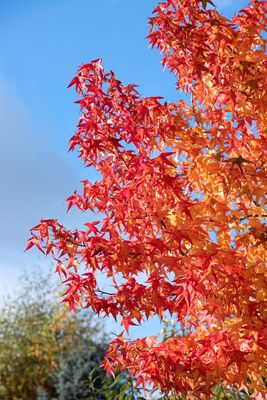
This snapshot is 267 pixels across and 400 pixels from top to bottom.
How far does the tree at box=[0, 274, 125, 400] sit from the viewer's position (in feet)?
33.6

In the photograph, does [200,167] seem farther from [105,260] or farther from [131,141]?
[105,260]

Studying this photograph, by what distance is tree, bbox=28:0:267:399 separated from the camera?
3977 mm

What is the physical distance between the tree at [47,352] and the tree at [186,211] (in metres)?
5.69

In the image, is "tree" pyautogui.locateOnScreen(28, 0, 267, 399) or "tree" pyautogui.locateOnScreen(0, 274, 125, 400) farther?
"tree" pyautogui.locateOnScreen(0, 274, 125, 400)

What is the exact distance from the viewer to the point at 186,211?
12.9 feet

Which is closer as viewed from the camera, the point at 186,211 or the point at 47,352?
the point at 186,211

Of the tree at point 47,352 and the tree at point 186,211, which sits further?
the tree at point 47,352

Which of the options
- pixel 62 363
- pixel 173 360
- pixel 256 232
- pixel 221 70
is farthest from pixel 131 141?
pixel 62 363

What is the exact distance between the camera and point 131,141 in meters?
4.61

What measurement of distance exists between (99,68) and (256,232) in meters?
1.96

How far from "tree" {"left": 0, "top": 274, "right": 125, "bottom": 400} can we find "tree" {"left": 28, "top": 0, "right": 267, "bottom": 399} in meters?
5.69

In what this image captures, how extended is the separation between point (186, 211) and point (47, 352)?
8.68 meters

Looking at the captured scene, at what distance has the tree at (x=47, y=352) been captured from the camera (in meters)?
10.2

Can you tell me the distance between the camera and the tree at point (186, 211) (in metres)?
3.98
